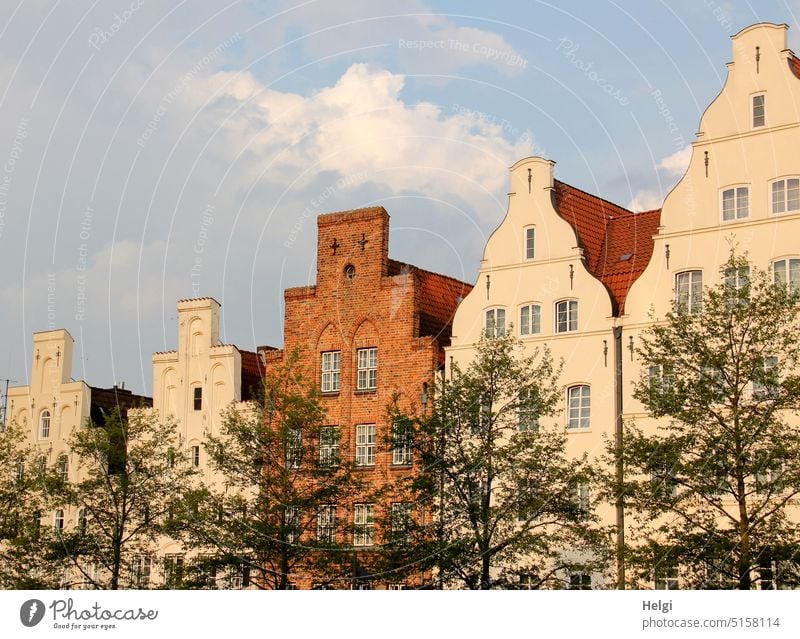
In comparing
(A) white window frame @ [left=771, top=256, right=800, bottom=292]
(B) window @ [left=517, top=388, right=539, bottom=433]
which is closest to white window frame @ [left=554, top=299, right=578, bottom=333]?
(B) window @ [left=517, top=388, right=539, bottom=433]

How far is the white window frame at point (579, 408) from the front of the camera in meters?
52.4

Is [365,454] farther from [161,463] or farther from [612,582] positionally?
[612,582]

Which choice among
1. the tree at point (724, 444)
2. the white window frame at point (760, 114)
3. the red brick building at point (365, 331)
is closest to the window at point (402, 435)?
the red brick building at point (365, 331)

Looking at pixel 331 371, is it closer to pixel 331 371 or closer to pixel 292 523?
pixel 331 371

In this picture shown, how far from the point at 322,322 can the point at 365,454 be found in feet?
Answer: 19.9

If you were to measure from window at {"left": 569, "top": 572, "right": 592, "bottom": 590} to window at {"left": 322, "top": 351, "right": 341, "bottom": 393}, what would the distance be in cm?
1434

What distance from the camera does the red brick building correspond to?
57875mm

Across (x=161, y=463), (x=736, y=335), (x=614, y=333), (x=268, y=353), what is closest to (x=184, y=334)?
(x=268, y=353)

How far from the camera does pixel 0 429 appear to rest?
218ft

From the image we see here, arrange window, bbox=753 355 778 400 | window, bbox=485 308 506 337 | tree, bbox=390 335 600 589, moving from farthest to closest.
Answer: window, bbox=485 308 506 337 < tree, bbox=390 335 600 589 < window, bbox=753 355 778 400

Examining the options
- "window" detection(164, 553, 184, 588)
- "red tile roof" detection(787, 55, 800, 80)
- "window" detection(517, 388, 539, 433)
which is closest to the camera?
"window" detection(517, 388, 539, 433)

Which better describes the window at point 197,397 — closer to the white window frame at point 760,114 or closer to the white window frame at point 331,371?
the white window frame at point 331,371
